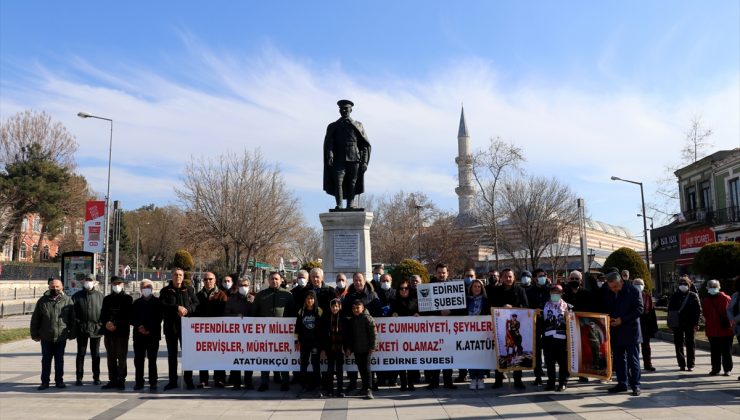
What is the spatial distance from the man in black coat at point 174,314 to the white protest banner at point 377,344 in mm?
161

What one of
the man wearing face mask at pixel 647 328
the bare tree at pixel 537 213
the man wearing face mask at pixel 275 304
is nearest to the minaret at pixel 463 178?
the bare tree at pixel 537 213

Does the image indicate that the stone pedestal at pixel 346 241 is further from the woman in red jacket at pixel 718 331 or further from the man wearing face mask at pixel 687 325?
the woman in red jacket at pixel 718 331

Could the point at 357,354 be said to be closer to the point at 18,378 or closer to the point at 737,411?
the point at 737,411

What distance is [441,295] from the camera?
10219mm

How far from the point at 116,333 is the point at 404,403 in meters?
5.04

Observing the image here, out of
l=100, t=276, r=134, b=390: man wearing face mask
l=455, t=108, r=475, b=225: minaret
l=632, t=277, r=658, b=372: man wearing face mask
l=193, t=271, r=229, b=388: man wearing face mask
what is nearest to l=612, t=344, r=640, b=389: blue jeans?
l=632, t=277, r=658, b=372: man wearing face mask

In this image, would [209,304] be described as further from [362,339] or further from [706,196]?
[706,196]

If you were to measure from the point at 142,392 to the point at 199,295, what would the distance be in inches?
75.5

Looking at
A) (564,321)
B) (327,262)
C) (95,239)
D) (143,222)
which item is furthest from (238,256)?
(143,222)

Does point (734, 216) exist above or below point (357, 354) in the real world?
above

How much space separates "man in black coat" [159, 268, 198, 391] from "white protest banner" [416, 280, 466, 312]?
4016 mm

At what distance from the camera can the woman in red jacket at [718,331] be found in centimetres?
1070

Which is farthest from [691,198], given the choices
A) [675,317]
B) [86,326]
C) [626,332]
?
[86,326]

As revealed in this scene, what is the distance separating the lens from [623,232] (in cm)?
14438
